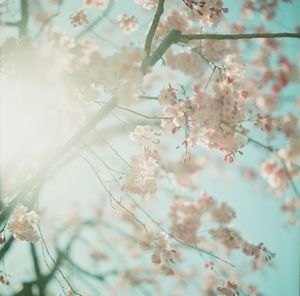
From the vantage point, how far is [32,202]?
14.7ft

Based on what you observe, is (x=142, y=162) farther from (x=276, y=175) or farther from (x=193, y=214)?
(x=193, y=214)

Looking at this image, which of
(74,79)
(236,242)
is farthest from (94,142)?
(74,79)

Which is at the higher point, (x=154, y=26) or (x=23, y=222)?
(x=154, y=26)

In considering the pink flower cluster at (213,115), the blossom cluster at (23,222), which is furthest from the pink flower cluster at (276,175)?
the blossom cluster at (23,222)

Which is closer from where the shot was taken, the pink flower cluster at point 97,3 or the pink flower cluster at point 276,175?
the pink flower cluster at point 276,175

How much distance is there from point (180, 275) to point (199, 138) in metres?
8.81

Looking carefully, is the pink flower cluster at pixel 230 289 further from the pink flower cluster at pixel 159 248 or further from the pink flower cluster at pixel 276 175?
the pink flower cluster at pixel 276 175

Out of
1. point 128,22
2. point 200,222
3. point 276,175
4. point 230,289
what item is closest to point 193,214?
point 200,222

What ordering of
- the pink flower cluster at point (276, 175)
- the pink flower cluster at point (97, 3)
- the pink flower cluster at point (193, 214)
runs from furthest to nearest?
the pink flower cluster at point (193, 214)
the pink flower cluster at point (97, 3)
the pink flower cluster at point (276, 175)

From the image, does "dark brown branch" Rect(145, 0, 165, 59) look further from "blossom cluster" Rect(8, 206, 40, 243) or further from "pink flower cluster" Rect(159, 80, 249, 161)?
"blossom cluster" Rect(8, 206, 40, 243)

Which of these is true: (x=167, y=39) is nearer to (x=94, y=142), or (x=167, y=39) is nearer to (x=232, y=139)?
(x=232, y=139)

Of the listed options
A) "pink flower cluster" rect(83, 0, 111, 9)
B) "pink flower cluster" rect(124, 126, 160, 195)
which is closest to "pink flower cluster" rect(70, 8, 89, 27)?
"pink flower cluster" rect(83, 0, 111, 9)

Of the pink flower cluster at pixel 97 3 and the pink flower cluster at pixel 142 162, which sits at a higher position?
the pink flower cluster at pixel 97 3

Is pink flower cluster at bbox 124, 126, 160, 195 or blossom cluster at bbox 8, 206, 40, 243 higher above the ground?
pink flower cluster at bbox 124, 126, 160, 195
